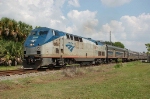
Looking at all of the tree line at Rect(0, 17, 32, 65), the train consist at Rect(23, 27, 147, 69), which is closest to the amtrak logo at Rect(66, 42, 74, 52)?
the train consist at Rect(23, 27, 147, 69)

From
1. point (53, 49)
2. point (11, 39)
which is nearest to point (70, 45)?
point (53, 49)

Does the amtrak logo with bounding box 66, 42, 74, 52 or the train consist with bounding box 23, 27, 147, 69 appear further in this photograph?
the amtrak logo with bounding box 66, 42, 74, 52

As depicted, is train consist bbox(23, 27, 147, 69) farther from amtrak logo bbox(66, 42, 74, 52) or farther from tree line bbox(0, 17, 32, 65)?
tree line bbox(0, 17, 32, 65)

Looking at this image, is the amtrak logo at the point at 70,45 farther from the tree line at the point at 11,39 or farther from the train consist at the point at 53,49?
the tree line at the point at 11,39

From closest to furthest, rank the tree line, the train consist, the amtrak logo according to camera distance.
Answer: the train consist
the amtrak logo
the tree line

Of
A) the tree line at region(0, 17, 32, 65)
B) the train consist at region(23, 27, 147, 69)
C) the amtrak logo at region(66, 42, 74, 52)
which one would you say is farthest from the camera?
the tree line at region(0, 17, 32, 65)

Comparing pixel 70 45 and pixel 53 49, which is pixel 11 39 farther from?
pixel 53 49

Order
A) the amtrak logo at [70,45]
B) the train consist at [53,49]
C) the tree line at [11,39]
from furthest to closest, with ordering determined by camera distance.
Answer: the tree line at [11,39] → the amtrak logo at [70,45] → the train consist at [53,49]

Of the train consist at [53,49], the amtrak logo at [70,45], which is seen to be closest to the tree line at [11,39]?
the train consist at [53,49]

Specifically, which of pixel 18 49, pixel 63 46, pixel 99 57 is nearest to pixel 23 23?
pixel 18 49

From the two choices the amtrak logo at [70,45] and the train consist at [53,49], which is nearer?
the train consist at [53,49]

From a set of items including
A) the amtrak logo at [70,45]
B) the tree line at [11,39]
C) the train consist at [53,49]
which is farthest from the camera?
the tree line at [11,39]

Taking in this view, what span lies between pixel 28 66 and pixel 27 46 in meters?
1.97

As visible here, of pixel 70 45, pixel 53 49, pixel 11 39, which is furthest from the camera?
pixel 11 39
